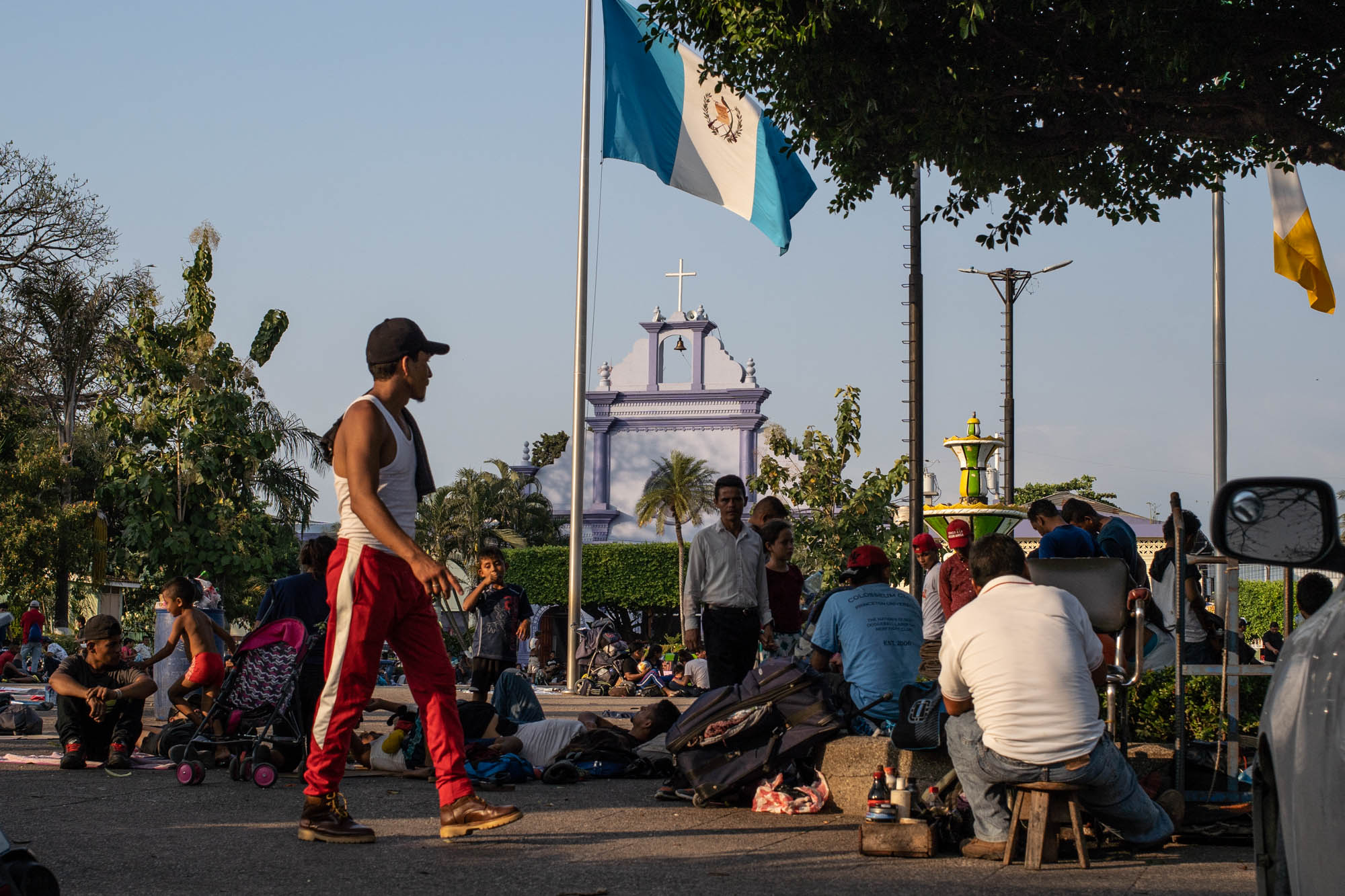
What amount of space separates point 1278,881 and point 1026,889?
6.11 feet

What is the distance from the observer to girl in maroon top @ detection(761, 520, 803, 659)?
8.98 m

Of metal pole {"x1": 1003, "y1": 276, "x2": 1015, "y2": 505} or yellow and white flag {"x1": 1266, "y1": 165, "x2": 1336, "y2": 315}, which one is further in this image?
metal pole {"x1": 1003, "y1": 276, "x2": 1015, "y2": 505}

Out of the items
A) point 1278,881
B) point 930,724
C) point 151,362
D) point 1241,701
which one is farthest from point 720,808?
point 151,362

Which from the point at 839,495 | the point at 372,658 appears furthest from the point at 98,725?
the point at 839,495

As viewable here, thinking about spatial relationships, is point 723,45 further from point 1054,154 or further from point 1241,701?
point 1241,701

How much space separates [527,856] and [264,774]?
2.91m

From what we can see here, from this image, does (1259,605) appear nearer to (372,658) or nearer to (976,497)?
(976,497)

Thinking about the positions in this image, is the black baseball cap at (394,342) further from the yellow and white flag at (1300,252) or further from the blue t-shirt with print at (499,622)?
the yellow and white flag at (1300,252)

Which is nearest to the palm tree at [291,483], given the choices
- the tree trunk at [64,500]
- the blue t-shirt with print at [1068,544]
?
the tree trunk at [64,500]

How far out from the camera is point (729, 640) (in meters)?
8.40

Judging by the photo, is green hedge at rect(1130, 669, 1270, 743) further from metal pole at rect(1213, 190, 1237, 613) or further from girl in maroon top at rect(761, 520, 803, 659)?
metal pole at rect(1213, 190, 1237, 613)

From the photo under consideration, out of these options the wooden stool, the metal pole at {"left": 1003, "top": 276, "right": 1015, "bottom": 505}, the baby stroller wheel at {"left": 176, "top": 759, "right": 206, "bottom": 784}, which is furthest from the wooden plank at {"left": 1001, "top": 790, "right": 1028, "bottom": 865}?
the metal pole at {"left": 1003, "top": 276, "right": 1015, "bottom": 505}

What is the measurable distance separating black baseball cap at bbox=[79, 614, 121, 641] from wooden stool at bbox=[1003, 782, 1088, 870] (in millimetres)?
5687

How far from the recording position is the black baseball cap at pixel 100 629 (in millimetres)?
8227
